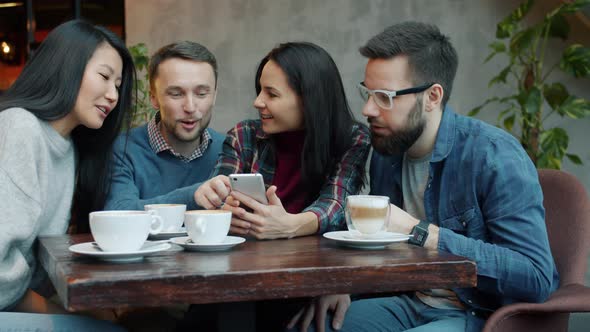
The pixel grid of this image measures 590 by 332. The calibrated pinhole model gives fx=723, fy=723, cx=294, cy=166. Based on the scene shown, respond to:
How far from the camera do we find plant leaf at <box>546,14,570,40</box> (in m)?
4.36

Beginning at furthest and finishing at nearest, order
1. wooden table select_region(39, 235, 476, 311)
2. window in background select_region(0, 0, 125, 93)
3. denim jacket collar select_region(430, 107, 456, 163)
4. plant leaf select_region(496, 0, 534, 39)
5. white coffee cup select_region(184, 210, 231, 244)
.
Result: window in background select_region(0, 0, 125, 93) < plant leaf select_region(496, 0, 534, 39) < denim jacket collar select_region(430, 107, 456, 163) < white coffee cup select_region(184, 210, 231, 244) < wooden table select_region(39, 235, 476, 311)

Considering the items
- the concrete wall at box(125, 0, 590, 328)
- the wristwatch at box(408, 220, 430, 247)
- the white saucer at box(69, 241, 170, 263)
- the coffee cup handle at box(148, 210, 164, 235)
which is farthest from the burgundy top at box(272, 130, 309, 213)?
the concrete wall at box(125, 0, 590, 328)

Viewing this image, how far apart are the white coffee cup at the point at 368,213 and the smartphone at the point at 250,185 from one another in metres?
0.26

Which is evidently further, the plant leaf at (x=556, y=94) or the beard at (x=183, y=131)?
the plant leaf at (x=556, y=94)

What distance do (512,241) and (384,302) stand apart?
0.42m

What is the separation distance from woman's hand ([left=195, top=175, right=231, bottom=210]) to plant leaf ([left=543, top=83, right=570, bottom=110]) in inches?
115

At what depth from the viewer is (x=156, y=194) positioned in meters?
2.62

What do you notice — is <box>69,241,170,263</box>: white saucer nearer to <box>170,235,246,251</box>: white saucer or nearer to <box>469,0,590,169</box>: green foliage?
<box>170,235,246,251</box>: white saucer

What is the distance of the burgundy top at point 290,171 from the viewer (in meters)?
2.35

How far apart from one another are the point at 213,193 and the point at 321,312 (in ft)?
1.46

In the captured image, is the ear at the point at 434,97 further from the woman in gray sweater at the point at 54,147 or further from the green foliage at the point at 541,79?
the green foliage at the point at 541,79

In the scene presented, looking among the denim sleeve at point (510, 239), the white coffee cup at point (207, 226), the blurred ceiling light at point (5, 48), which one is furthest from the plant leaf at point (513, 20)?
the blurred ceiling light at point (5, 48)

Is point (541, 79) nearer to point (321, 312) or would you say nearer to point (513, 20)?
point (513, 20)

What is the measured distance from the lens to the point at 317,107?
233 centimetres
